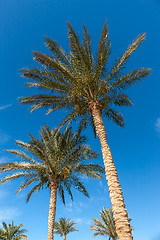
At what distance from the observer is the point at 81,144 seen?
40.1ft

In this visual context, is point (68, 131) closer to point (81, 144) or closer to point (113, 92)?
point (81, 144)

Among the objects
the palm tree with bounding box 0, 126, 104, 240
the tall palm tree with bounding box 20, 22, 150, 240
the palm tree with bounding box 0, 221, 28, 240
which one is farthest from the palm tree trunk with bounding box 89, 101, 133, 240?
the palm tree with bounding box 0, 221, 28, 240

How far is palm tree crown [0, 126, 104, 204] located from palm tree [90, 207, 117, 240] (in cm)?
1081

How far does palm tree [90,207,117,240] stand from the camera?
2056 cm

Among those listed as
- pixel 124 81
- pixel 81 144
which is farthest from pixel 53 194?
pixel 124 81

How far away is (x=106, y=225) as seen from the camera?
69.2 ft

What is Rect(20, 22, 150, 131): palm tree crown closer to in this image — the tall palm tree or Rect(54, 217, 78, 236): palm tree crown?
the tall palm tree

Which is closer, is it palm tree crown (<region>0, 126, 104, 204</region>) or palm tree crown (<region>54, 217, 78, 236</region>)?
palm tree crown (<region>0, 126, 104, 204</region>)

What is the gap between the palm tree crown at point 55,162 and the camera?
38.2ft

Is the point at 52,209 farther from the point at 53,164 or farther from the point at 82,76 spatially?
the point at 82,76

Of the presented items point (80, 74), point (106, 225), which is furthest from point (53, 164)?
point (106, 225)

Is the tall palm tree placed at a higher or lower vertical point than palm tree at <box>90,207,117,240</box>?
higher

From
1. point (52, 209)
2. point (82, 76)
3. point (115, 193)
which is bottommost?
point (115, 193)

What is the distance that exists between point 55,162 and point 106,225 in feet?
47.9
